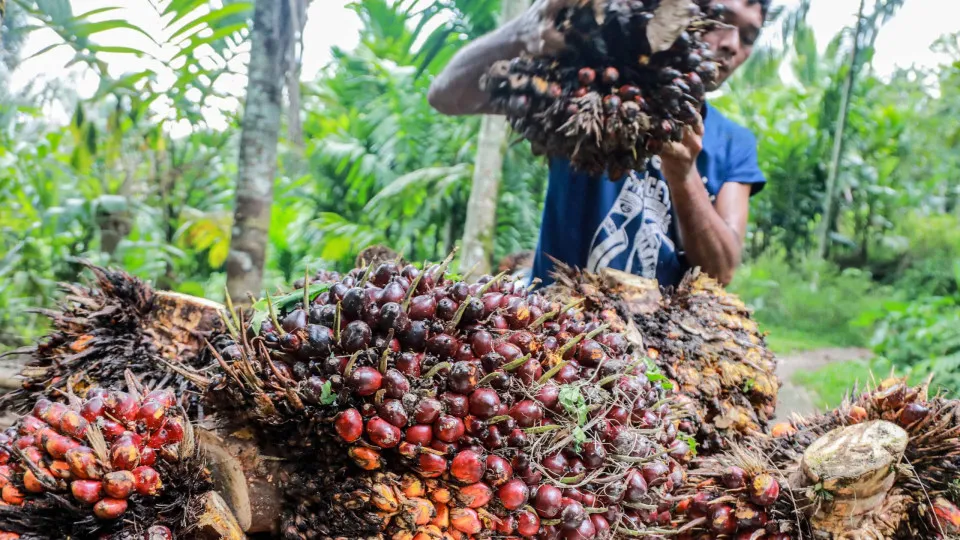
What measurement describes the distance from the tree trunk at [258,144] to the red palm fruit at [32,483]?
1175mm

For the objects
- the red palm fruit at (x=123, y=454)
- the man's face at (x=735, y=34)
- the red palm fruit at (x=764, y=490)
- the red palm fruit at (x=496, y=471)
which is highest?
the man's face at (x=735, y=34)

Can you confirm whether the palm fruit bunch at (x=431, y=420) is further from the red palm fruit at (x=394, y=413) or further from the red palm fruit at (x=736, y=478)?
the red palm fruit at (x=736, y=478)

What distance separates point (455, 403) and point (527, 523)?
18 centimetres

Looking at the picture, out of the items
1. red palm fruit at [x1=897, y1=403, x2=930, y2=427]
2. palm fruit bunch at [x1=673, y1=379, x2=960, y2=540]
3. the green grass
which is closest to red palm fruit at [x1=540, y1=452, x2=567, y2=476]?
palm fruit bunch at [x1=673, y1=379, x2=960, y2=540]

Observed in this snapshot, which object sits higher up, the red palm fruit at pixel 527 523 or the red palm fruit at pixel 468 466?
the red palm fruit at pixel 468 466

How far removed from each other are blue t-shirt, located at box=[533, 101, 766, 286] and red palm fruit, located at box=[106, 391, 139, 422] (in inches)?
46.5

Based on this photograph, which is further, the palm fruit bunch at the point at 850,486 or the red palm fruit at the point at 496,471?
the palm fruit bunch at the point at 850,486

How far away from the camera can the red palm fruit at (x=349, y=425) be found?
2.39ft

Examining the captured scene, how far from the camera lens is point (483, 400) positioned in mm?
771

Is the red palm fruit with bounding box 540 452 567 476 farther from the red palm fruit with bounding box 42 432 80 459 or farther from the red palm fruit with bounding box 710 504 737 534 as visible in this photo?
the red palm fruit with bounding box 42 432 80 459

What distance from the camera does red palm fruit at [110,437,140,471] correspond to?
710mm

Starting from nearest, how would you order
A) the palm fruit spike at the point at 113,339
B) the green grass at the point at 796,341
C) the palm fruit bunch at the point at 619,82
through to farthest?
1. the palm fruit spike at the point at 113,339
2. the palm fruit bunch at the point at 619,82
3. the green grass at the point at 796,341

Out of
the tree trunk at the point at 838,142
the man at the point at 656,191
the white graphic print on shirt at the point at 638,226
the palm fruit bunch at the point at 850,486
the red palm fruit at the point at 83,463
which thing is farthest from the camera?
the tree trunk at the point at 838,142

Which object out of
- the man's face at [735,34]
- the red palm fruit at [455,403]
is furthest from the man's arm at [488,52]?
the red palm fruit at [455,403]
